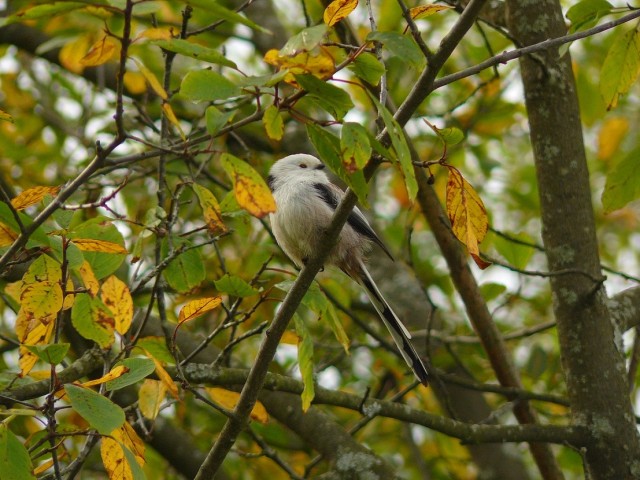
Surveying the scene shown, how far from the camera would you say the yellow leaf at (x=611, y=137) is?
20.0 ft

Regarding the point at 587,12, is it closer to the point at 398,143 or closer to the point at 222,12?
the point at 398,143

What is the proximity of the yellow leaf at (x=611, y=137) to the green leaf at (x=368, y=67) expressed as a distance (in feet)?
14.9

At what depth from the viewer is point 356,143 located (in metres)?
1.94

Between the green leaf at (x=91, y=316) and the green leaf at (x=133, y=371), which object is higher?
the green leaf at (x=91, y=316)

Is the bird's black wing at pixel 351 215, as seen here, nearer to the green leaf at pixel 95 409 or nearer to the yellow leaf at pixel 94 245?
the yellow leaf at pixel 94 245

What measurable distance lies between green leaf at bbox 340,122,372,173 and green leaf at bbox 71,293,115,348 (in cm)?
100

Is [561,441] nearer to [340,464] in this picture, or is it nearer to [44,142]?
[340,464]

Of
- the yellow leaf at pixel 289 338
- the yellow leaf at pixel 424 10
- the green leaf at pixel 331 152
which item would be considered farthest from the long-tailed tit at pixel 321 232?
the green leaf at pixel 331 152

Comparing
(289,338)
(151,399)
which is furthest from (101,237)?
(289,338)

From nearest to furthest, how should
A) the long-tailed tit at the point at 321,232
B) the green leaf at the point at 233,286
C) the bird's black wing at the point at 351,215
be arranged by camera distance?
the green leaf at the point at 233,286
the long-tailed tit at the point at 321,232
the bird's black wing at the point at 351,215

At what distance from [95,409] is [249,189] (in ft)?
2.22

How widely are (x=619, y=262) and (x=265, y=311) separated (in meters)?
3.93

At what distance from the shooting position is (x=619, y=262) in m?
7.63

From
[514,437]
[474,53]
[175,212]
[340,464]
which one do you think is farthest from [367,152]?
[474,53]
